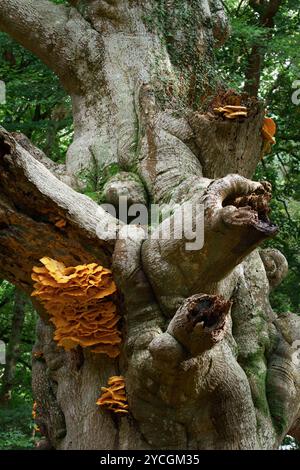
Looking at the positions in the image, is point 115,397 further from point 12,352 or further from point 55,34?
point 12,352

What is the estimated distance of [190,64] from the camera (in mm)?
5934

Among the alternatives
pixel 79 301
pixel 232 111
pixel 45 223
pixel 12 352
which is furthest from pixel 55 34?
pixel 12 352

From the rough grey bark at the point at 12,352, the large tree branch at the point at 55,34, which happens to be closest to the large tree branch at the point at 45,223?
the large tree branch at the point at 55,34

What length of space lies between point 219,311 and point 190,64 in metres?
3.24

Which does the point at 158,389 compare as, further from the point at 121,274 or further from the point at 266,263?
the point at 266,263

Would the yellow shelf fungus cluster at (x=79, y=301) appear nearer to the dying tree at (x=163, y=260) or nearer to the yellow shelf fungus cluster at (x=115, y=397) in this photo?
the dying tree at (x=163, y=260)

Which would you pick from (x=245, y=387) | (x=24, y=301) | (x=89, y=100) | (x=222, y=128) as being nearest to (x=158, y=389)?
(x=245, y=387)

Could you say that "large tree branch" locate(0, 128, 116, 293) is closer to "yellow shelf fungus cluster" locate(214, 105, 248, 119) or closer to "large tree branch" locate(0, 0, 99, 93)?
"yellow shelf fungus cluster" locate(214, 105, 248, 119)

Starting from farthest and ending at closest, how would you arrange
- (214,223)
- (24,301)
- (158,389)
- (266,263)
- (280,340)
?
(24,301), (266,263), (280,340), (158,389), (214,223)

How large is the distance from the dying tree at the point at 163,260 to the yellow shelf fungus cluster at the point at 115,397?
8 cm

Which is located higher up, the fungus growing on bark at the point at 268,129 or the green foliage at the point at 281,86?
the green foliage at the point at 281,86

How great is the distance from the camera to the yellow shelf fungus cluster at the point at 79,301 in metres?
3.85

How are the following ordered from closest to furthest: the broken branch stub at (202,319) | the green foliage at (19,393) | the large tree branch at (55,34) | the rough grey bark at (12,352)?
1. the broken branch stub at (202,319)
2. the large tree branch at (55,34)
3. the green foliage at (19,393)
4. the rough grey bark at (12,352)

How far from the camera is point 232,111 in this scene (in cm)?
464
